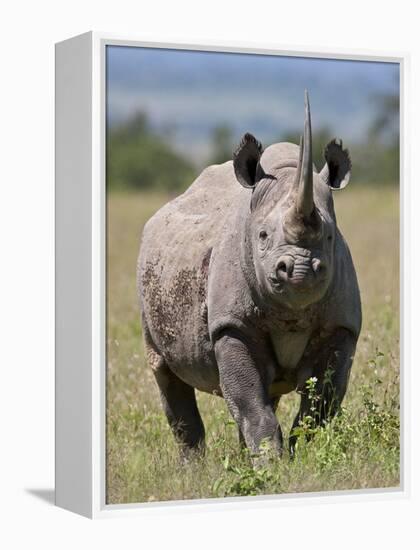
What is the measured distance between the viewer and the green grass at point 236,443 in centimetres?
1009

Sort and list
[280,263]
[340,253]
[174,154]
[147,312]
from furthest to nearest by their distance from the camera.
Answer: [174,154] < [147,312] < [340,253] < [280,263]

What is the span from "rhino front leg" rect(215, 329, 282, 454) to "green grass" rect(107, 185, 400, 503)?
171 mm

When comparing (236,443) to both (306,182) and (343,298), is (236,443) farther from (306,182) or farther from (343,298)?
(306,182)

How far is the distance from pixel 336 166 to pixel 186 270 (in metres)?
1.30

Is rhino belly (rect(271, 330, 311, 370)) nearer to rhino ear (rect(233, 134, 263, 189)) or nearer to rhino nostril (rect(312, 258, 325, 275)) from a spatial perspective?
rhino nostril (rect(312, 258, 325, 275))

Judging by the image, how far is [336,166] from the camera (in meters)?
10.3

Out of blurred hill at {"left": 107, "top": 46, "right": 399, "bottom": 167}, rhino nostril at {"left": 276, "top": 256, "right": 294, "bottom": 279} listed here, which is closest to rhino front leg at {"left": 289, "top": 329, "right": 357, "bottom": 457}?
rhino nostril at {"left": 276, "top": 256, "right": 294, "bottom": 279}

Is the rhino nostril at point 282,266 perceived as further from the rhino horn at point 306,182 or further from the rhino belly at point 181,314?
the rhino belly at point 181,314

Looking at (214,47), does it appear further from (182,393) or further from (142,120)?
(142,120)

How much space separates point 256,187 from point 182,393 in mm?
2160

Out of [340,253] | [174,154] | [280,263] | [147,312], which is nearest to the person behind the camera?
[280,263]

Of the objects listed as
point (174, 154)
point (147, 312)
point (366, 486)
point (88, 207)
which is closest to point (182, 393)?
point (147, 312)

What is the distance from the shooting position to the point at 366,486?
10.6 meters

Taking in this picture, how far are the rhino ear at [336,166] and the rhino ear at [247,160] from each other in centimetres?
43
